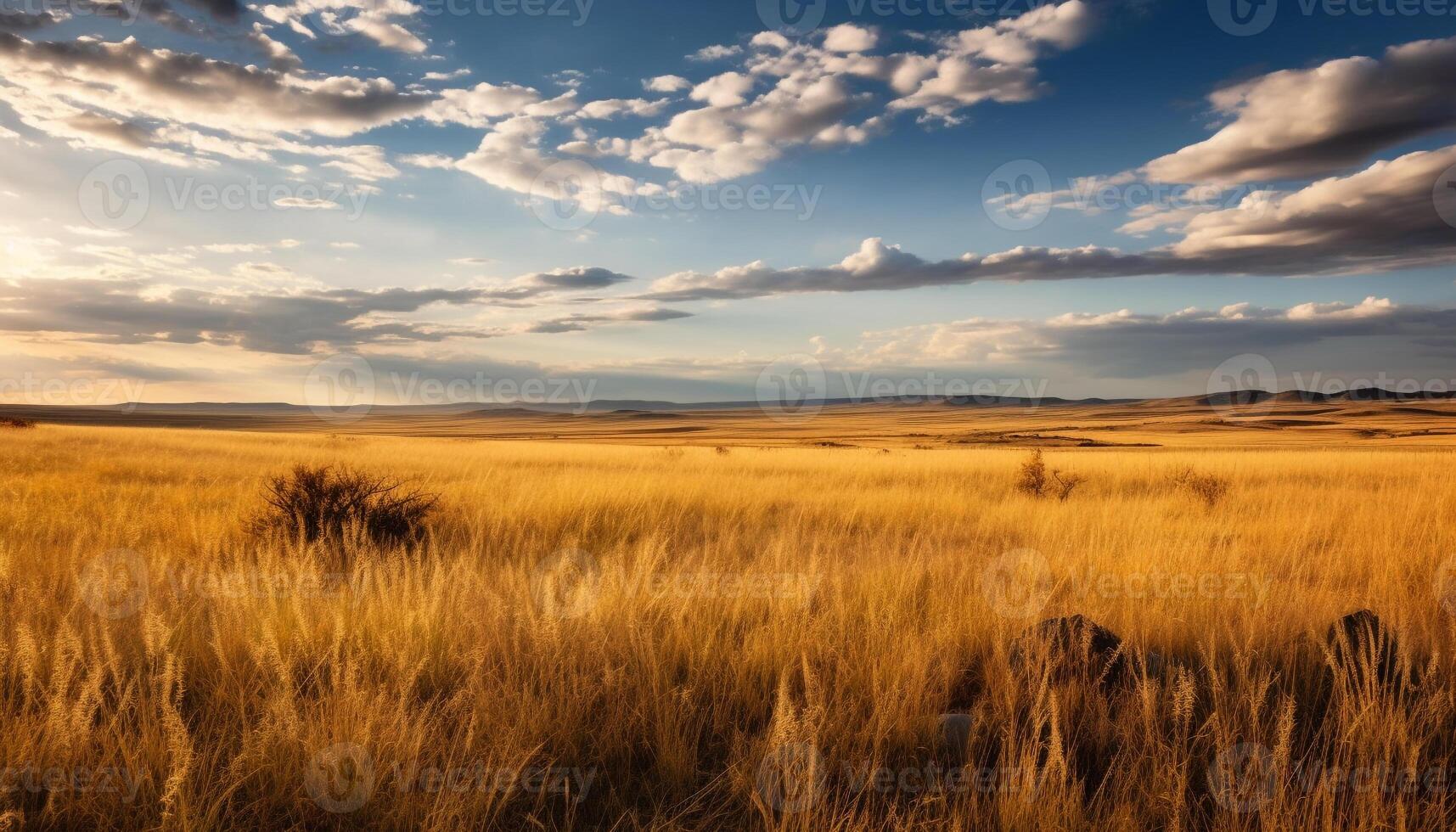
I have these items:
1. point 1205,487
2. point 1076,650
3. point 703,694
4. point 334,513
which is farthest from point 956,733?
point 1205,487

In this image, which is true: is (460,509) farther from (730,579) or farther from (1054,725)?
(1054,725)

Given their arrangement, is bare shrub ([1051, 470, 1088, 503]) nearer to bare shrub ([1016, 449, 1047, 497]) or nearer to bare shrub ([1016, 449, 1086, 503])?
bare shrub ([1016, 449, 1086, 503])

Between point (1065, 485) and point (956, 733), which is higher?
point (956, 733)

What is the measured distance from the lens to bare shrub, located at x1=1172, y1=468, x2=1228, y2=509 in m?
11.2

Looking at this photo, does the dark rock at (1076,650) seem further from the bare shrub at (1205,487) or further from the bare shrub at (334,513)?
the bare shrub at (1205,487)

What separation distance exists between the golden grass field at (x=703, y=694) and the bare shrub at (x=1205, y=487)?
13.1ft

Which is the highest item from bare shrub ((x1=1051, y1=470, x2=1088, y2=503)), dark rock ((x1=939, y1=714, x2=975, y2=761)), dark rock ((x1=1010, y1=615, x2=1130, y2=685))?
dark rock ((x1=1010, y1=615, x2=1130, y2=685))

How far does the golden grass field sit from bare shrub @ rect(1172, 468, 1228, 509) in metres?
4.00

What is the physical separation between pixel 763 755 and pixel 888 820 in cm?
51

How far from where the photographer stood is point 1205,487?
11602 millimetres

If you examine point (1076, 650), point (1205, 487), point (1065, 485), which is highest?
point (1076, 650)

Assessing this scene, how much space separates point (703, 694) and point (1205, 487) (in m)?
11.4

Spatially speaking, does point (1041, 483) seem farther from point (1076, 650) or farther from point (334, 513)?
point (334, 513)

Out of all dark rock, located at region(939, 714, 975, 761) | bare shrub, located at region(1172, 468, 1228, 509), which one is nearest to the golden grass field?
dark rock, located at region(939, 714, 975, 761)
